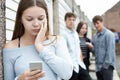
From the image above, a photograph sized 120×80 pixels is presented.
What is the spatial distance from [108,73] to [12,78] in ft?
13.5

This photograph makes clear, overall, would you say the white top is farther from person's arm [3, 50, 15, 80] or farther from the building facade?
the building facade

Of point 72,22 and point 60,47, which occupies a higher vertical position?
point 72,22

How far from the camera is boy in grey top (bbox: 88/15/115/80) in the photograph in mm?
5906

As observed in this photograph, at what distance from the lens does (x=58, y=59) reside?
2051 mm

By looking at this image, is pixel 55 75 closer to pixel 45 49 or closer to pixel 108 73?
pixel 45 49

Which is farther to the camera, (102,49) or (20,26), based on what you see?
(102,49)

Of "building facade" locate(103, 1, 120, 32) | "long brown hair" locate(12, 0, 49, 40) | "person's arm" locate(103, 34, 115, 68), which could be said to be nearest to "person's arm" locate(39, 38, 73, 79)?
"long brown hair" locate(12, 0, 49, 40)

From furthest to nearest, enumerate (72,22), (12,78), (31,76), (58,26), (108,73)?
(58,26)
(108,73)
(72,22)
(12,78)
(31,76)

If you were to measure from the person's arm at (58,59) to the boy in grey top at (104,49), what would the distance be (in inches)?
151

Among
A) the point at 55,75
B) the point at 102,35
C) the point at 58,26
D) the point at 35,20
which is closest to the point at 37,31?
the point at 35,20

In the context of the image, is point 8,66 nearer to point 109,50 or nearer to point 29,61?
point 29,61

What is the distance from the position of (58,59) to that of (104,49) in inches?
158

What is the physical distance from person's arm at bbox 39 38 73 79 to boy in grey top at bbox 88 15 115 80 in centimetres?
383

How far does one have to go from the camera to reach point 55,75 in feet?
6.86
